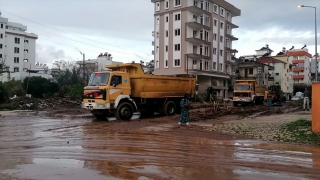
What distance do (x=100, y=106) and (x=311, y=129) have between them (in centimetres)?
1058

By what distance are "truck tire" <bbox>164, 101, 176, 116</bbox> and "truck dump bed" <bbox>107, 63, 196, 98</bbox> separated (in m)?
0.59

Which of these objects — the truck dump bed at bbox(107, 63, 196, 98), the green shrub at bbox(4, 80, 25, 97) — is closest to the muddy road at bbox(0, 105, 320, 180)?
the truck dump bed at bbox(107, 63, 196, 98)

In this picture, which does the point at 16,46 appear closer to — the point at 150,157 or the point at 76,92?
the point at 76,92

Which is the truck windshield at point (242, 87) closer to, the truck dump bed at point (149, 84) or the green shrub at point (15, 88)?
the truck dump bed at point (149, 84)

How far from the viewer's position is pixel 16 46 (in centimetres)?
7706

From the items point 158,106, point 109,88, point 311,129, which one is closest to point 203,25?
point 158,106

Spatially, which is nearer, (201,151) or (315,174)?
(315,174)

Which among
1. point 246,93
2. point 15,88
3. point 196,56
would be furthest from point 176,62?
point 15,88

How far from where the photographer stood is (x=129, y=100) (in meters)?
19.5

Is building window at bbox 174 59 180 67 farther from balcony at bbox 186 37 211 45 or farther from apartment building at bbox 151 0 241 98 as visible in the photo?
balcony at bbox 186 37 211 45

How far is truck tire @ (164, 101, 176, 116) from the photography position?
860 inches

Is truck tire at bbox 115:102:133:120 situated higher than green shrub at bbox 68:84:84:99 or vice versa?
green shrub at bbox 68:84:84:99

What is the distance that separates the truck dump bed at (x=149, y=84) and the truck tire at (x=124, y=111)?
99cm

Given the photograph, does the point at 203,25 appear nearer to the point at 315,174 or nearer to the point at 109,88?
the point at 109,88
